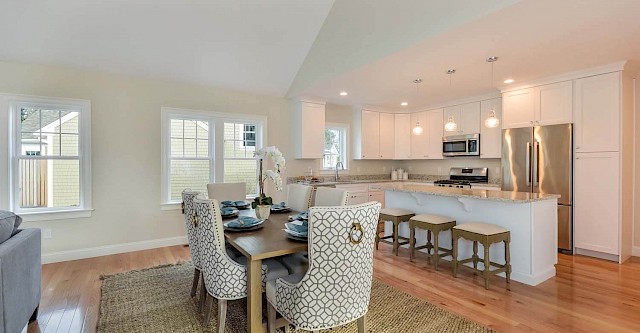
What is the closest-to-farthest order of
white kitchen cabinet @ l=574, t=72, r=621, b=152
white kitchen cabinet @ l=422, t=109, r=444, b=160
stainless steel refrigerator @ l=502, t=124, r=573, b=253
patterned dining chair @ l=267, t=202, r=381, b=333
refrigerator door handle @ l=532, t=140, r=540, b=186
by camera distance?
patterned dining chair @ l=267, t=202, r=381, b=333 < white kitchen cabinet @ l=574, t=72, r=621, b=152 < stainless steel refrigerator @ l=502, t=124, r=573, b=253 < refrigerator door handle @ l=532, t=140, r=540, b=186 < white kitchen cabinet @ l=422, t=109, r=444, b=160

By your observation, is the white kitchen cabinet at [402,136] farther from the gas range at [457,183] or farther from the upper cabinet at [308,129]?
the upper cabinet at [308,129]

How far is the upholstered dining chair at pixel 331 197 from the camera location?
8.95ft

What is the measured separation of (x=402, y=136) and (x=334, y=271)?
5.38 m

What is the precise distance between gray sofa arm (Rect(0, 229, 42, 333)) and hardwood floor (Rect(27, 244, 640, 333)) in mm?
368

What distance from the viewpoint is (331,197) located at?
112 inches

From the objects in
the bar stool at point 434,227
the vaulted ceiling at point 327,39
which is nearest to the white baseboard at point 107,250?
the vaulted ceiling at point 327,39

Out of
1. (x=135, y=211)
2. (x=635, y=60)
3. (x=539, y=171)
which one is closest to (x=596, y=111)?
(x=635, y=60)

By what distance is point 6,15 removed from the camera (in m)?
3.09

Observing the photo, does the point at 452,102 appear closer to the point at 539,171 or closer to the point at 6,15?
the point at 539,171

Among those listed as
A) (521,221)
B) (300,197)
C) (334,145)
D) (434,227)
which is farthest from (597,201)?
(334,145)

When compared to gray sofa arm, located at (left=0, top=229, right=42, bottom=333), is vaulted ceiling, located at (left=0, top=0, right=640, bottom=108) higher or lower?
higher

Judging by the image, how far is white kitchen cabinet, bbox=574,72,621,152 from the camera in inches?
146

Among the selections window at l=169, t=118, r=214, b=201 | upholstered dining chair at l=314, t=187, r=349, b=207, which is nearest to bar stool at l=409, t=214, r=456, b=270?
upholstered dining chair at l=314, t=187, r=349, b=207

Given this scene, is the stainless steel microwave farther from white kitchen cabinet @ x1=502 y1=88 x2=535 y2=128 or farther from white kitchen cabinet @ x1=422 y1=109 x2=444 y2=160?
white kitchen cabinet @ x1=502 y1=88 x2=535 y2=128
